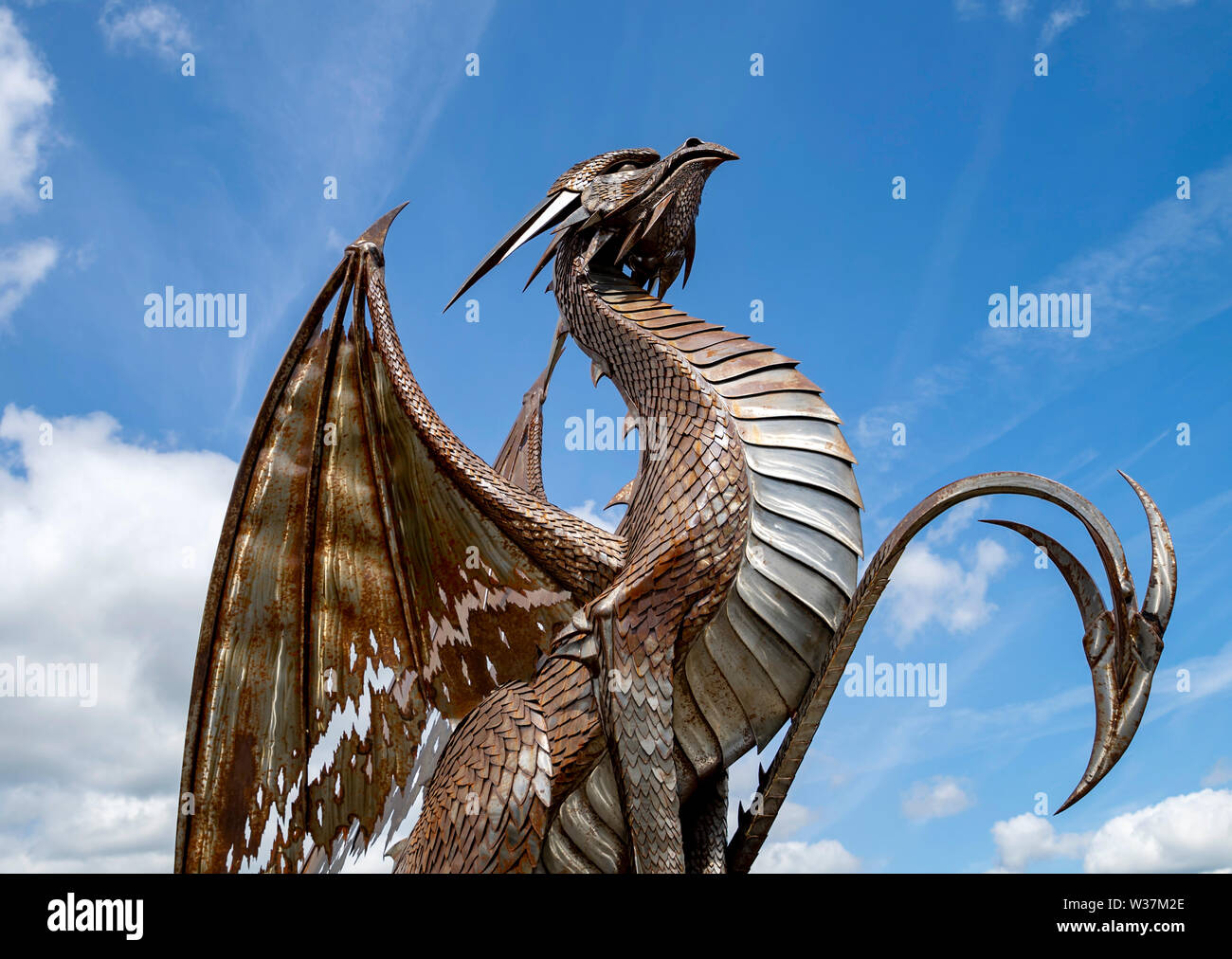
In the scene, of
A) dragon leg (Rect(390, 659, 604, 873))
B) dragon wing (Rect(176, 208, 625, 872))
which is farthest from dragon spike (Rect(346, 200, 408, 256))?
dragon leg (Rect(390, 659, 604, 873))

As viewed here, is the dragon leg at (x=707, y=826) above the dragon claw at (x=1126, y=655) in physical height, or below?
below

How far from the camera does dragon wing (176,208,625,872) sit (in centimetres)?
363

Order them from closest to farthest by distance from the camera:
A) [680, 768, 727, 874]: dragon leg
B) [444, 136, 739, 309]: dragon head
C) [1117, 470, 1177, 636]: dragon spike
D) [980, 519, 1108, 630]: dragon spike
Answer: [1117, 470, 1177, 636]: dragon spike < [980, 519, 1108, 630]: dragon spike < [680, 768, 727, 874]: dragon leg < [444, 136, 739, 309]: dragon head

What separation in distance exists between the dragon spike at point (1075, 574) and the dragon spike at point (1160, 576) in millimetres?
160

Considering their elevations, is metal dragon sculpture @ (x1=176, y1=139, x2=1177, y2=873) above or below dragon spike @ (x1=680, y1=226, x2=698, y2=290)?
below

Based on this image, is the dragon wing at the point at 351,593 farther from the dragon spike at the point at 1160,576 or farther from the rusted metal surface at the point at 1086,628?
the dragon spike at the point at 1160,576

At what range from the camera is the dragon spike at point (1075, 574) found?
2.99 meters

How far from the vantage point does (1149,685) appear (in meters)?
2.82

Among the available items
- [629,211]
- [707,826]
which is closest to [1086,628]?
[707,826]

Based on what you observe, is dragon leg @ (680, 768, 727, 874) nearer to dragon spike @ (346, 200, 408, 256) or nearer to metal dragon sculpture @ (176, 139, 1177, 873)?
metal dragon sculpture @ (176, 139, 1177, 873)

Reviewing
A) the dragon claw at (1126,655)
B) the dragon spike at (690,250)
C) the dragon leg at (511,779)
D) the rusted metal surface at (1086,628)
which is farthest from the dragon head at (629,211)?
the dragon claw at (1126,655)

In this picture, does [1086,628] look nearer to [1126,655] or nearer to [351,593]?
[1126,655]
